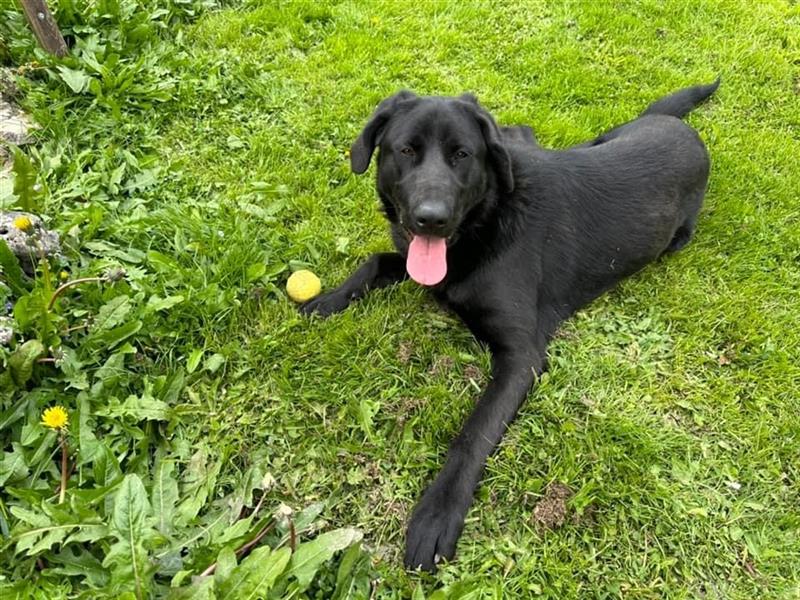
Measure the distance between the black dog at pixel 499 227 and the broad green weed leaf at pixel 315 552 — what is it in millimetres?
280

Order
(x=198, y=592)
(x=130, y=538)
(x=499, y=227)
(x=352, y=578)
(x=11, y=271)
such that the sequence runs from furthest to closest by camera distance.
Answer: (x=499, y=227) → (x=11, y=271) → (x=352, y=578) → (x=130, y=538) → (x=198, y=592)

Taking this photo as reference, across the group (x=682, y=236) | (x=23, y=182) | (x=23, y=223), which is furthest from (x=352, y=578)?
(x=682, y=236)

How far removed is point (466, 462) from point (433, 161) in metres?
1.27

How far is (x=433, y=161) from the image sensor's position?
8.39ft

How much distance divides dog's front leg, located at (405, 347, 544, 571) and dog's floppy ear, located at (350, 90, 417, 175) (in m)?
1.10

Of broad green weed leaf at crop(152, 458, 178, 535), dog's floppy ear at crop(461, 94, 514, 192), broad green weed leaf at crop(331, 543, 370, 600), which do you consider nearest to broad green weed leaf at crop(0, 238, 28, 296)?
broad green weed leaf at crop(152, 458, 178, 535)

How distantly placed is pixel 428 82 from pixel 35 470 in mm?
3433

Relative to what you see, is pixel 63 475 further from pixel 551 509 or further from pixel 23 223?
pixel 551 509

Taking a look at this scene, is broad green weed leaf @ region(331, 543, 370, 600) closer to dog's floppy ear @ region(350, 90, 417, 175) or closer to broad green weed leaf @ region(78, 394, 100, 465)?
broad green weed leaf @ region(78, 394, 100, 465)

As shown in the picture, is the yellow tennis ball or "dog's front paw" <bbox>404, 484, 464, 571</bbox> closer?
"dog's front paw" <bbox>404, 484, 464, 571</bbox>

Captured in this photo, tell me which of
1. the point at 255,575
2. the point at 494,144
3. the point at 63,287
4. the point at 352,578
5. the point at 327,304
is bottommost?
the point at 352,578

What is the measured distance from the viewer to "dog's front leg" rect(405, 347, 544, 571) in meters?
2.19

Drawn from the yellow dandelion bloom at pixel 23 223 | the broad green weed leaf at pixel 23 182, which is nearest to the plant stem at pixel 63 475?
the yellow dandelion bloom at pixel 23 223

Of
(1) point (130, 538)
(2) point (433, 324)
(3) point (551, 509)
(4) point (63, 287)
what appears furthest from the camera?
(2) point (433, 324)
